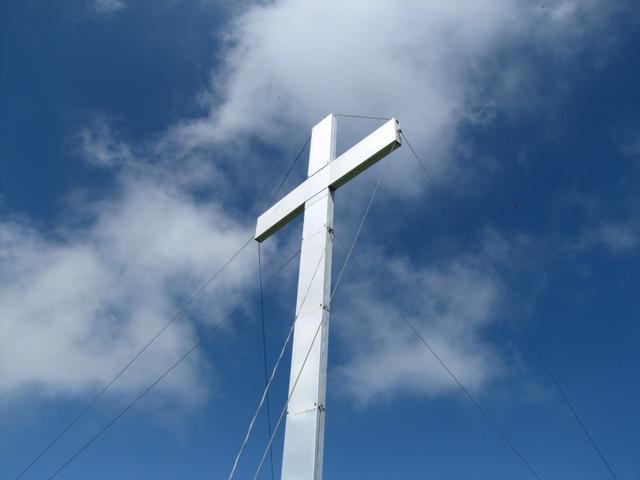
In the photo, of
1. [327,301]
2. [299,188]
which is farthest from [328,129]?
[327,301]

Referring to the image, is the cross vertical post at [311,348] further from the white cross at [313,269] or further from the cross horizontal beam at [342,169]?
the cross horizontal beam at [342,169]

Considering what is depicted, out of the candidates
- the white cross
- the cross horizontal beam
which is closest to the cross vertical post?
the white cross

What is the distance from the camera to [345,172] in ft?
18.6

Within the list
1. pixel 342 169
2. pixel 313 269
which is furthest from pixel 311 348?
pixel 342 169

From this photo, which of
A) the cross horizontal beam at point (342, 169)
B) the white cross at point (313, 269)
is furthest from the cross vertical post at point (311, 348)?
the cross horizontal beam at point (342, 169)

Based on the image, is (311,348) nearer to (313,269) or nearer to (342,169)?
(313,269)

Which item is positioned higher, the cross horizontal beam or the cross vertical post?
the cross horizontal beam

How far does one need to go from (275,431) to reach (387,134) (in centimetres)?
312

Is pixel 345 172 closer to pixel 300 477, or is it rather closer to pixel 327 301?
pixel 327 301

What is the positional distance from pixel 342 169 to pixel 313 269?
4.05ft

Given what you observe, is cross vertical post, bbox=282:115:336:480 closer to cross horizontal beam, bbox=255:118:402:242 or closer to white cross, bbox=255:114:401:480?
white cross, bbox=255:114:401:480

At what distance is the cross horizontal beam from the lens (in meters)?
5.55

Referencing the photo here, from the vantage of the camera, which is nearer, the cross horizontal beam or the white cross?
the white cross

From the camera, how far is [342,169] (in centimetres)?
575
